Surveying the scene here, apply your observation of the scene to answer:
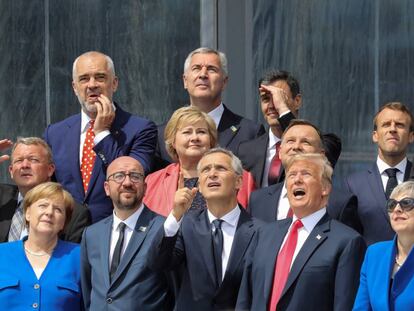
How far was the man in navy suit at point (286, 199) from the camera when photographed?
764 cm

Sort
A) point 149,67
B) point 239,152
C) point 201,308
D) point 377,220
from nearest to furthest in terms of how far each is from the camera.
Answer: point 201,308 → point 377,220 → point 239,152 → point 149,67

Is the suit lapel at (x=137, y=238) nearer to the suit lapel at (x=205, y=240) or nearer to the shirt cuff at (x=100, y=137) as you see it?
the suit lapel at (x=205, y=240)

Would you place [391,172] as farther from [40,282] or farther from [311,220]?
[40,282]

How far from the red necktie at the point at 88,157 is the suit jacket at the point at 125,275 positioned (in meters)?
0.61

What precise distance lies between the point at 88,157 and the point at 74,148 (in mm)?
123

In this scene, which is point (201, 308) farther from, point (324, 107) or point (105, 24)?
point (105, 24)

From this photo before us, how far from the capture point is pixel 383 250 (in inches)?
271

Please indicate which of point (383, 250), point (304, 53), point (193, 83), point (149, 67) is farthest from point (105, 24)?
point (383, 250)

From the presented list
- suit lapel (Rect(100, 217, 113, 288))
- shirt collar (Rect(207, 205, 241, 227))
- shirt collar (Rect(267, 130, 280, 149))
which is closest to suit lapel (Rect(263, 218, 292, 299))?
shirt collar (Rect(207, 205, 241, 227))

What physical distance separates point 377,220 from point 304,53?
2738 mm

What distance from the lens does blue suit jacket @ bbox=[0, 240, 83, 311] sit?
7.84m

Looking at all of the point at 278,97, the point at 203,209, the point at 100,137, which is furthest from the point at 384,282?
the point at 100,137

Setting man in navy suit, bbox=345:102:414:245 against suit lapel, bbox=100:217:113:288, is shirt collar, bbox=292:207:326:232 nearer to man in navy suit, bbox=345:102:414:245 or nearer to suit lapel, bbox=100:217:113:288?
man in navy suit, bbox=345:102:414:245

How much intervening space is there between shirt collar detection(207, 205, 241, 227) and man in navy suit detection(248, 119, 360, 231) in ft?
0.90
